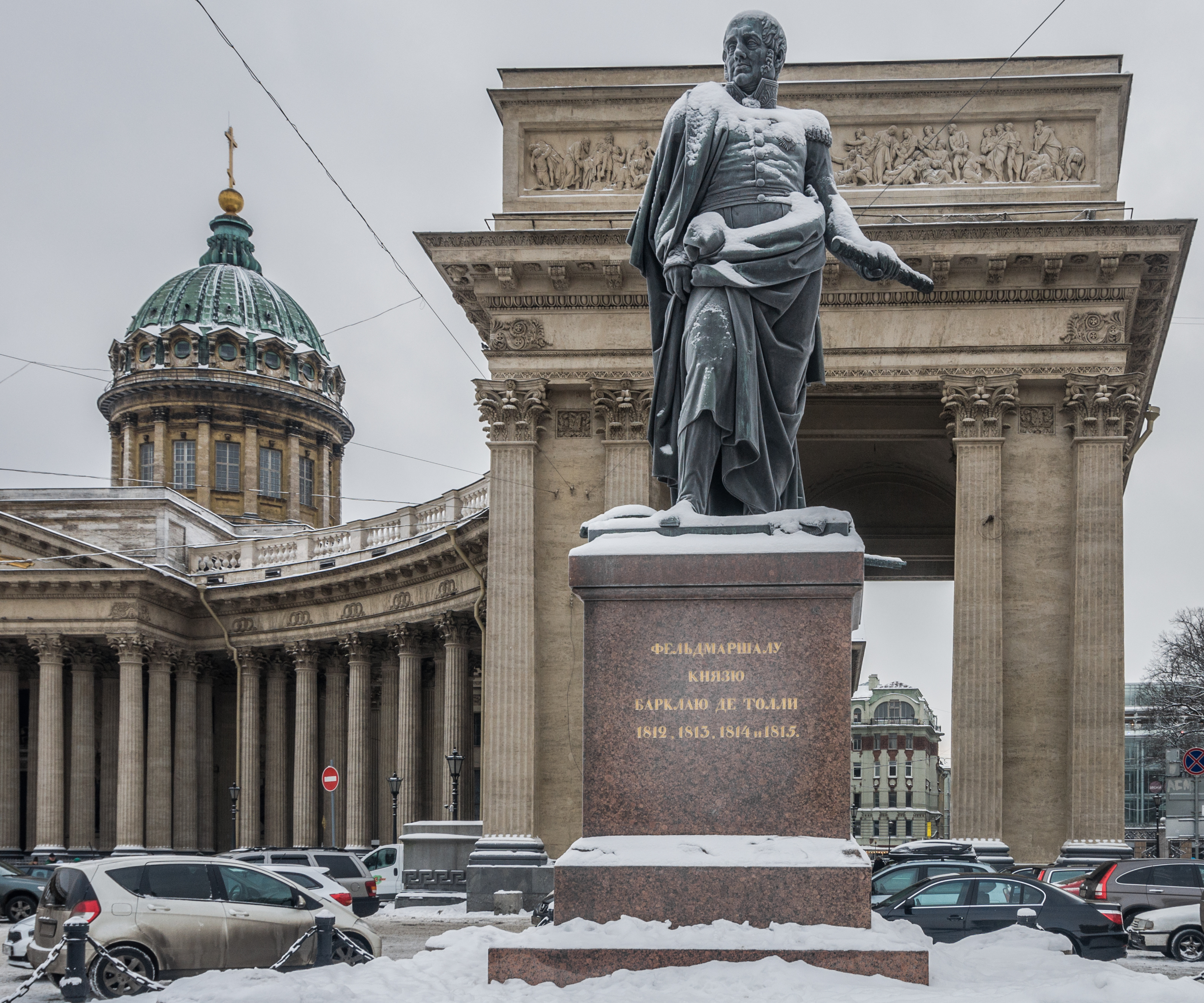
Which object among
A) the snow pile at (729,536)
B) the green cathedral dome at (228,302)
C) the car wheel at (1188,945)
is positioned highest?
the green cathedral dome at (228,302)

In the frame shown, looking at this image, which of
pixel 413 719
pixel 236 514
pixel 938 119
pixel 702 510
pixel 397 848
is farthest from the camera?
pixel 236 514

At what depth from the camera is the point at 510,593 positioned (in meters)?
33.9

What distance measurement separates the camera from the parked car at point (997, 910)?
18.9m

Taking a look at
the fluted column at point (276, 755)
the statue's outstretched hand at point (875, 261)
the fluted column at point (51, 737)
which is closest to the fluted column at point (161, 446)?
the fluted column at point (51, 737)

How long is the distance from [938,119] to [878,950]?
1128 inches

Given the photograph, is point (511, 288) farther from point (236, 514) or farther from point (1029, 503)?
point (236, 514)

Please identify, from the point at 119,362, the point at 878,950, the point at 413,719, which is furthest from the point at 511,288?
the point at 119,362

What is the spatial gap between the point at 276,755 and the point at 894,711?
104 meters

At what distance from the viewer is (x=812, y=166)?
427 inches

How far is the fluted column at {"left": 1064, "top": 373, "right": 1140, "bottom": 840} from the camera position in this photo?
31.8 m

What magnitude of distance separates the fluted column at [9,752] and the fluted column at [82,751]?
234 cm

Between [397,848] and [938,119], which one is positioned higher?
[938,119]

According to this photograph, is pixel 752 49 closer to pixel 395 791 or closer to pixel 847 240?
pixel 847 240

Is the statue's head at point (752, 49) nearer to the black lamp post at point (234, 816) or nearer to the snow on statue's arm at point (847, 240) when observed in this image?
the snow on statue's arm at point (847, 240)
